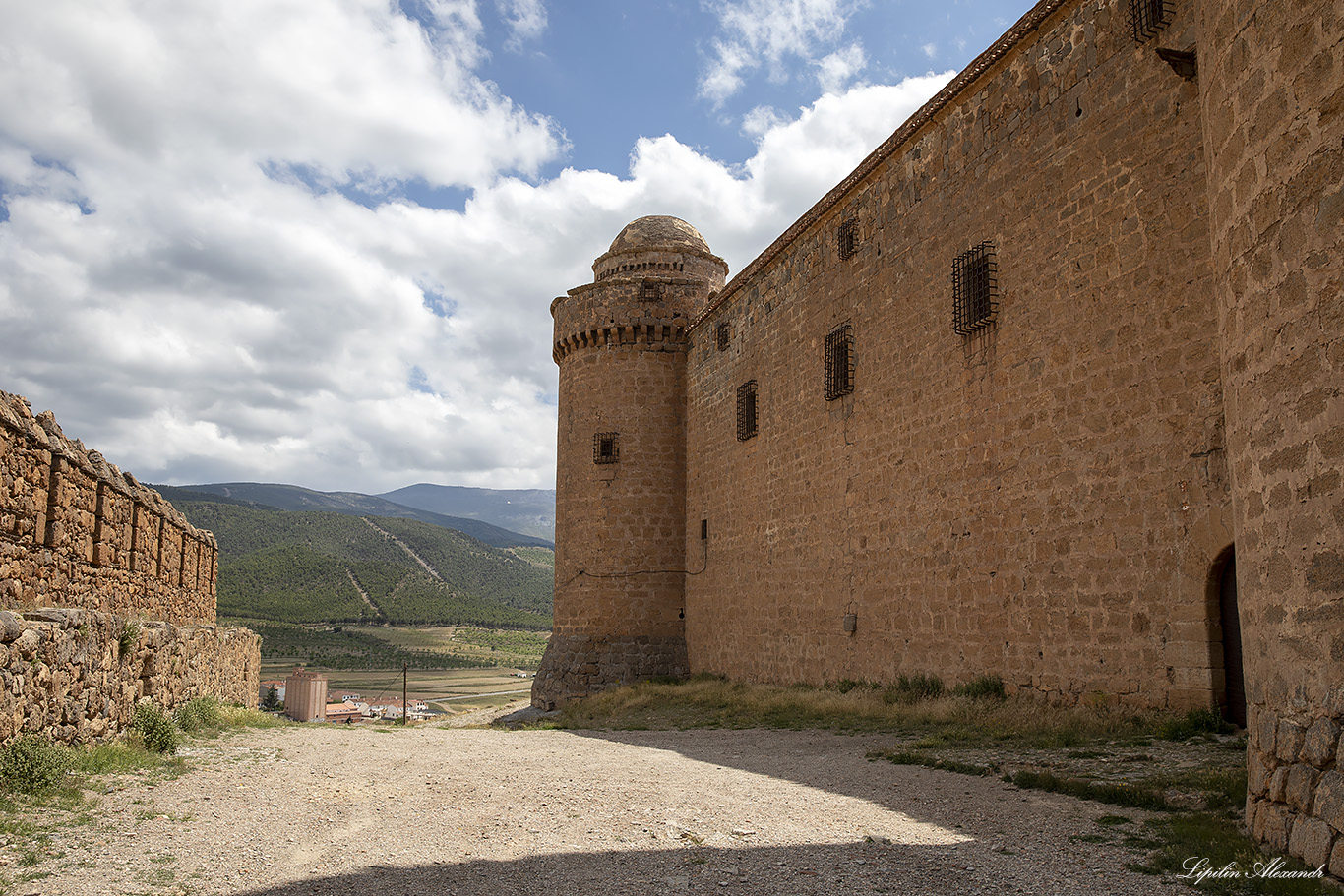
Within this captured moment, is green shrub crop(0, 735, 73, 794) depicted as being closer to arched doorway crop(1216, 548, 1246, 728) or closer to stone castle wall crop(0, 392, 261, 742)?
stone castle wall crop(0, 392, 261, 742)

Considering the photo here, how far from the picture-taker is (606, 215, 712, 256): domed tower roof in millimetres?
24000

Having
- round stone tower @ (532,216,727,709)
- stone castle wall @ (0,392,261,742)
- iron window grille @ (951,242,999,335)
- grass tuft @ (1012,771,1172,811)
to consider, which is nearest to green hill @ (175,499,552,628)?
round stone tower @ (532,216,727,709)

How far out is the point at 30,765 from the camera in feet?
18.9

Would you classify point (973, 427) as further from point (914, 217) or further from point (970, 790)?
point (970, 790)

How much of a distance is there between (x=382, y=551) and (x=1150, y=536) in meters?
106

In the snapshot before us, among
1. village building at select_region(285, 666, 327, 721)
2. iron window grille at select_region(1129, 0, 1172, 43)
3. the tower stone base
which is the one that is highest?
iron window grille at select_region(1129, 0, 1172, 43)

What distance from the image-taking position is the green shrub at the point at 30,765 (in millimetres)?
5625

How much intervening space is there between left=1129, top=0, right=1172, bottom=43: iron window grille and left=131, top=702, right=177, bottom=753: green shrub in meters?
11.3

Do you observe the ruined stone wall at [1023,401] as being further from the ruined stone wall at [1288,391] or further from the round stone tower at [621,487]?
the round stone tower at [621,487]

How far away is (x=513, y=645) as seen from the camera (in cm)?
7331

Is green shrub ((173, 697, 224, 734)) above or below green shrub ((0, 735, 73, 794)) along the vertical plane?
below

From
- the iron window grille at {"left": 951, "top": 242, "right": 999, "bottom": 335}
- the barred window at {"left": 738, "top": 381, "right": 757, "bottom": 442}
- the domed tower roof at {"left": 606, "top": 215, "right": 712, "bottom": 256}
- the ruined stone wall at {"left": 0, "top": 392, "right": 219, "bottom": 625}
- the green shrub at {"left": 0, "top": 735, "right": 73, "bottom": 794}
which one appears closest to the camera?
the green shrub at {"left": 0, "top": 735, "right": 73, "bottom": 794}

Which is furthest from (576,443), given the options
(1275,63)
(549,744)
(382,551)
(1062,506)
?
(382,551)

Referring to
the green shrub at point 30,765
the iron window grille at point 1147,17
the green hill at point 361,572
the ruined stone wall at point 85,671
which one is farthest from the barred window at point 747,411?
the green hill at point 361,572
